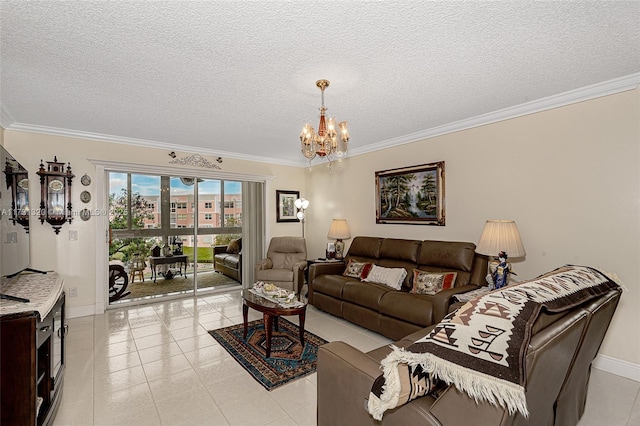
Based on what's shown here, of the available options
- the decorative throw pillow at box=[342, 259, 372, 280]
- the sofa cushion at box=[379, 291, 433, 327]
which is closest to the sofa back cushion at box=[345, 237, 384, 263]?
the decorative throw pillow at box=[342, 259, 372, 280]

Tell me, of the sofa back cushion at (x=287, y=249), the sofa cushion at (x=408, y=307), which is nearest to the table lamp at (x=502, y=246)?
the sofa cushion at (x=408, y=307)

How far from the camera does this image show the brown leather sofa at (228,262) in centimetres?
564

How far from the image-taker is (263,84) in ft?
8.46

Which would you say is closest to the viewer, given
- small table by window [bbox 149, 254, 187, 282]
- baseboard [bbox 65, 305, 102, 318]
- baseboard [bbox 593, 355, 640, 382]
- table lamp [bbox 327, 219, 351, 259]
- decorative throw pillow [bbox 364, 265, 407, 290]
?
baseboard [bbox 593, 355, 640, 382]

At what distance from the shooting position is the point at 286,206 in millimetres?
5988

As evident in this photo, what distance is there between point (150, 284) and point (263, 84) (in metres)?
4.19

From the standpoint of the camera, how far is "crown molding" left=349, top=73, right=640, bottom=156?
8.27 feet

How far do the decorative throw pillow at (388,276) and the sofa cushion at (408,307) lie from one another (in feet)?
1.05

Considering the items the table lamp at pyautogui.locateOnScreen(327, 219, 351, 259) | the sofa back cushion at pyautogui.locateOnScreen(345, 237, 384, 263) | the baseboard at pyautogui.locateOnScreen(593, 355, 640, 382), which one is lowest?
the baseboard at pyautogui.locateOnScreen(593, 355, 640, 382)

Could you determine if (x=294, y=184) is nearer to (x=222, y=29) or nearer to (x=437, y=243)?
(x=437, y=243)

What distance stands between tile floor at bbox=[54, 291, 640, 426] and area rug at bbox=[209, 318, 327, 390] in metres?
0.08

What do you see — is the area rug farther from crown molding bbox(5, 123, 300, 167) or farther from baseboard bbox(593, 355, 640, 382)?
crown molding bbox(5, 123, 300, 167)

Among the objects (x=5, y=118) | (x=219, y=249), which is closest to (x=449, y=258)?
(x=219, y=249)

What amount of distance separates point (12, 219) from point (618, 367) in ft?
17.2
